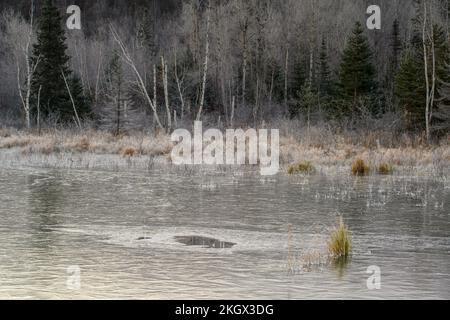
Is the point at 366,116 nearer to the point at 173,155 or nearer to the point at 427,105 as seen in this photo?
the point at 427,105

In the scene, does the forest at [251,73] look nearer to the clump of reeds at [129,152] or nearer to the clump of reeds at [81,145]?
the clump of reeds at [81,145]

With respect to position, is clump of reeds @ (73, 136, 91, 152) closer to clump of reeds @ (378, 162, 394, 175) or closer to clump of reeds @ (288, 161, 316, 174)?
clump of reeds @ (288, 161, 316, 174)

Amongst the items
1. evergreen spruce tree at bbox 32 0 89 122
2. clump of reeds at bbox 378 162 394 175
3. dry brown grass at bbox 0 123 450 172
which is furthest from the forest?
clump of reeds at bbox 378 162 394 175

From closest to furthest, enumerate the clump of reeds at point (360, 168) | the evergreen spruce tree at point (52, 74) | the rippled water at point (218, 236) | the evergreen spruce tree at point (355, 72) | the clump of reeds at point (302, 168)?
the rippled water at point (218, 236) < the clump of reeds at point (360, 168) < the clump of reeds at point (302, 168) < the evergreen spruce tree at point (355, 72) < the evergreen spruce tree at point (52, 74)

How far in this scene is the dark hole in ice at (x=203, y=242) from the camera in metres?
11.5

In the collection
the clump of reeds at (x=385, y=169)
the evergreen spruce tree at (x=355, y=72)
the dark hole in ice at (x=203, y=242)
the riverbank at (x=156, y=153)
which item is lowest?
the dark hole in ice at (x=203, y=242)

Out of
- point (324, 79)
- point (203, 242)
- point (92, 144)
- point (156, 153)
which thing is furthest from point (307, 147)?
point (324, 79)

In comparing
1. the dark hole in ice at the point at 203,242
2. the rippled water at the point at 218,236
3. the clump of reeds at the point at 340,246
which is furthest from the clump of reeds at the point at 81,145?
the clump of reeds at the point at 340,246

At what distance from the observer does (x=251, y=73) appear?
2060 inches

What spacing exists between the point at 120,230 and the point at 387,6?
5251 centimetres

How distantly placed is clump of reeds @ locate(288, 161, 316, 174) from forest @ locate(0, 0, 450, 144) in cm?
841

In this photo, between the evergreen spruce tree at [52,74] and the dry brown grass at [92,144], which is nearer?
the dry brown grass at [92,144]

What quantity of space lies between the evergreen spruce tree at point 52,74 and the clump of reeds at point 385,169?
86.0 ft

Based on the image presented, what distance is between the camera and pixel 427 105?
1277 inches
